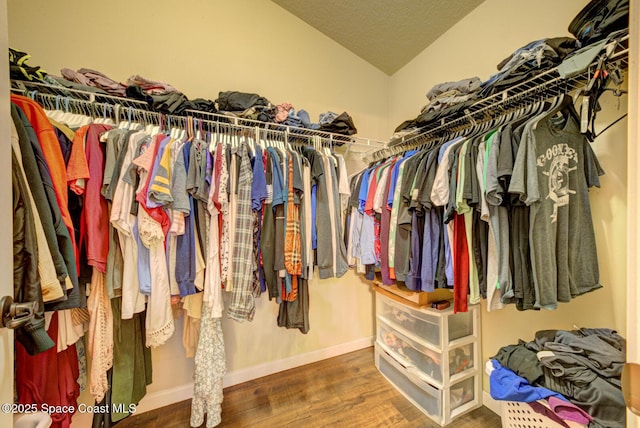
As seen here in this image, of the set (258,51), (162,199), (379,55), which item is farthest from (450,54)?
(162,199)

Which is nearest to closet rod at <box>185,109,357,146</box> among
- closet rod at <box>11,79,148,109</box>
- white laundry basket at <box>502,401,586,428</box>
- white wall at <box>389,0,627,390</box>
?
closet rod at <box>11,79,148,109</box>

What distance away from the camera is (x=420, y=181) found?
1.23 m

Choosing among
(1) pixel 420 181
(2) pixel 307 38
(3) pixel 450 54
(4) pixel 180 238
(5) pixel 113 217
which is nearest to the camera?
(5) pixel 113 217

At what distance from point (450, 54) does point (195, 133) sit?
1947 mm

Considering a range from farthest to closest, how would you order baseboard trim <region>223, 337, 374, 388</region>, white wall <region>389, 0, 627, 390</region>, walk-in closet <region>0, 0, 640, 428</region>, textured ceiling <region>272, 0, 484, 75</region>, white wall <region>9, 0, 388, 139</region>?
baseboard trim <region>223, 337, 374, 388</region> < textured ceiling <region>272, 0, 484, 75</region> < white wall <region>9, 0, 388, 139</region> < white wall <region>389, 0, 627, 390</region> < walk-in closet <region>0, 0, 640, 428</region>

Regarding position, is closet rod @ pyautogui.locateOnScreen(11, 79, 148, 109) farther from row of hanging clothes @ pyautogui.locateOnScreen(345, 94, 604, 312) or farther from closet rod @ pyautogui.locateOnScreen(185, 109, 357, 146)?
row of hanging clothes @ pyautogui.locateOnScreen(345, 94, 604, 312)

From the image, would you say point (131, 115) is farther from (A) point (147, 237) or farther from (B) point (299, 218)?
(B) point (299, 218)

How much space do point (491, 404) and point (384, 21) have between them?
110 inches

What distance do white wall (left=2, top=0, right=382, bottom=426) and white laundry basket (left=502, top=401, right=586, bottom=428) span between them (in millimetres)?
1267

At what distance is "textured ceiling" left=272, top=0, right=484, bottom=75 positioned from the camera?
156 cm

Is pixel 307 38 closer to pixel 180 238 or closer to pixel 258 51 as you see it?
pixel 258 51

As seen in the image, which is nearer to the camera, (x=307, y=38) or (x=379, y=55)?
(x=307, y=38)

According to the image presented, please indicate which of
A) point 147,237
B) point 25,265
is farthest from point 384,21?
point 25,265

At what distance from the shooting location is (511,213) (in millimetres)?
955
